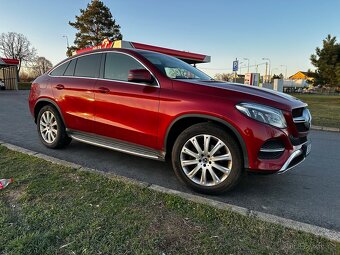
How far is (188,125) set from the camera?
11.3 feet

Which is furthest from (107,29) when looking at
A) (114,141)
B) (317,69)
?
(114,141)

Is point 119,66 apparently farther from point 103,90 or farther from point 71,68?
point 71,68

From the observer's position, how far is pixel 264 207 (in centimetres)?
305

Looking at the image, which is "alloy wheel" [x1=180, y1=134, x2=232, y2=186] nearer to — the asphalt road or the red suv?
the red suv

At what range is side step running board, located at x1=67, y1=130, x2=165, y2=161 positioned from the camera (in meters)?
3.63

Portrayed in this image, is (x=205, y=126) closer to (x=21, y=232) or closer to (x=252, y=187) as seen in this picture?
(x=252, y=187)

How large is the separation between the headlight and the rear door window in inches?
60.1

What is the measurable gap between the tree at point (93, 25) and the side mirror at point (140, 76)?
42328mm

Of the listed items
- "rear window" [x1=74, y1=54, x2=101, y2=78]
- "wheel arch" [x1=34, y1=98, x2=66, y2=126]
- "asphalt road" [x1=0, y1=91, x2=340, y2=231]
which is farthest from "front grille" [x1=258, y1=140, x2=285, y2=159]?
"wheel arch" [x1=34, y1=98, x2=66, y2=126]

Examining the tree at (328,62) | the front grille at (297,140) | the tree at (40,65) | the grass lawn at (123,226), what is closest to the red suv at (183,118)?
the front grille at (297,140)

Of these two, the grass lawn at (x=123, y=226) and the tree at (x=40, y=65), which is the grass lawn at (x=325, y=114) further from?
the tree at (x=40, y=65)

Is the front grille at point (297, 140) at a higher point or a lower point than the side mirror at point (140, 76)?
lower

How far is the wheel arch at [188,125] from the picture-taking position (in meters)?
3.01

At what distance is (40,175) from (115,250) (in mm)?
1910
